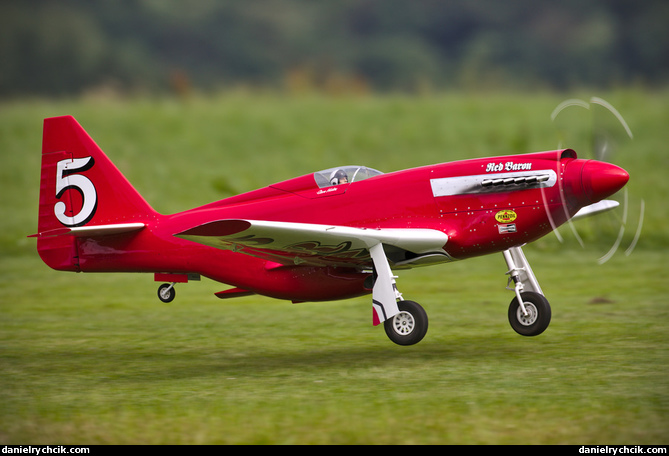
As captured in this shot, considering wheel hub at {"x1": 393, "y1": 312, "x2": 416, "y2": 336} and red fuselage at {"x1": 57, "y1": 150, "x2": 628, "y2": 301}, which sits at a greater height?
red fuselage at {"x1": 57, "y1": 150, "x2": 628, "y2": 301}

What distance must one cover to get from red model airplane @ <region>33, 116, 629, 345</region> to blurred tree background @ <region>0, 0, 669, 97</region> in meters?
36.6

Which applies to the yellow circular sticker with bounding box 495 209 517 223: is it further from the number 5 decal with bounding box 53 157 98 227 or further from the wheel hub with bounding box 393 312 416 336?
the number 5 decal with bounding box 53 157 98 227

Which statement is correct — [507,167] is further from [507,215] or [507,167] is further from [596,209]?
[596,209]

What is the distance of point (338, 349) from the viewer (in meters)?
9.91

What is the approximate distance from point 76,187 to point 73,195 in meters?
0.11

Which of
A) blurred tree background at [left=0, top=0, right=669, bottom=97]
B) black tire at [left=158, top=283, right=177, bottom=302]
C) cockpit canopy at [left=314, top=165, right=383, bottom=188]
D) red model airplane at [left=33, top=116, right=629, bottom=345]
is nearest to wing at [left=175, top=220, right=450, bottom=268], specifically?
red model airplane at [left=33, top=116, right=629, bottom=345]

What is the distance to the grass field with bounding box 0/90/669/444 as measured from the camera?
6.49 meters

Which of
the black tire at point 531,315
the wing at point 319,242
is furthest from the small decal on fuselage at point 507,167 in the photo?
the black tire at point 531,315

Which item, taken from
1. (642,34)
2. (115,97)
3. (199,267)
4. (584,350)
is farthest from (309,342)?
(642,34)

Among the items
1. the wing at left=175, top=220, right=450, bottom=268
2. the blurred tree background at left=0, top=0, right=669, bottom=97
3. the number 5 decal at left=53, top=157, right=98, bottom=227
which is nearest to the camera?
the wing at left=175, top=220, right=450, bottom=268

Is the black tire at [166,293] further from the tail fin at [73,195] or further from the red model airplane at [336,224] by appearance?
the tail fin at [73,195]

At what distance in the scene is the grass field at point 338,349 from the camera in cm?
649

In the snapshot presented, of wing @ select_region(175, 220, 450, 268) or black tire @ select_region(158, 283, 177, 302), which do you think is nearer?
wing @ select_region(175, 220, 450, 268)
